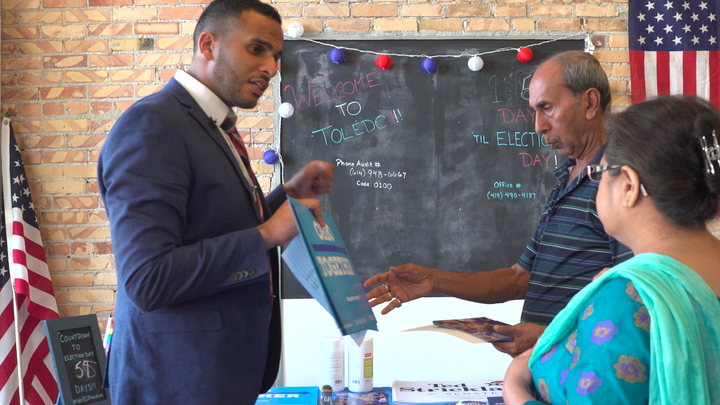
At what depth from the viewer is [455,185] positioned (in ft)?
10.9

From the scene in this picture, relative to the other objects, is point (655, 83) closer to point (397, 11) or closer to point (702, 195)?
point (397, 11)

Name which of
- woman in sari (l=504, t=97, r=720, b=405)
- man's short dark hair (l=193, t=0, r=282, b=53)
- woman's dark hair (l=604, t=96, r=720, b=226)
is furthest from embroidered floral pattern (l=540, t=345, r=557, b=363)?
man's short dark hair (l=193, t=0, r=282, b=53)

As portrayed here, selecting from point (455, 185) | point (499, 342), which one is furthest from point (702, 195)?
point (455, 185)

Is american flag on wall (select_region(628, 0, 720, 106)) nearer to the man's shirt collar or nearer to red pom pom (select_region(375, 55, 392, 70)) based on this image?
red pom pom (select_region(375, 55, 392, 70))

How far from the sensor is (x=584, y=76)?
1989 millimetres

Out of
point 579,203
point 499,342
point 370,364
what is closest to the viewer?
point 499,342

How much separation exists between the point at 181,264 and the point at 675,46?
313cm

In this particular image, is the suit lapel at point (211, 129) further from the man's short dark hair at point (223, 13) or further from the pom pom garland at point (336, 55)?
the pom pom garland at point (336, 55)

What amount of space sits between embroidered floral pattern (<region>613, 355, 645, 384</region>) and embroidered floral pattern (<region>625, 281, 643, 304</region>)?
0.29 ft

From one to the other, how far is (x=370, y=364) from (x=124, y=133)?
1.36 m

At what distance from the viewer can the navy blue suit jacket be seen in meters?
1.20

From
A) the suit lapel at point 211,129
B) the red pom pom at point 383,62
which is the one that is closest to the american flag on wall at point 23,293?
the red pom pom at point 383,62

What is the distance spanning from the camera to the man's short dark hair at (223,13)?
63.0 inches

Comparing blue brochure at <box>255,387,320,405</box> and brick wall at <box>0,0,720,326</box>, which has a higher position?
brick wall at <box>0,0,720,326</box>
